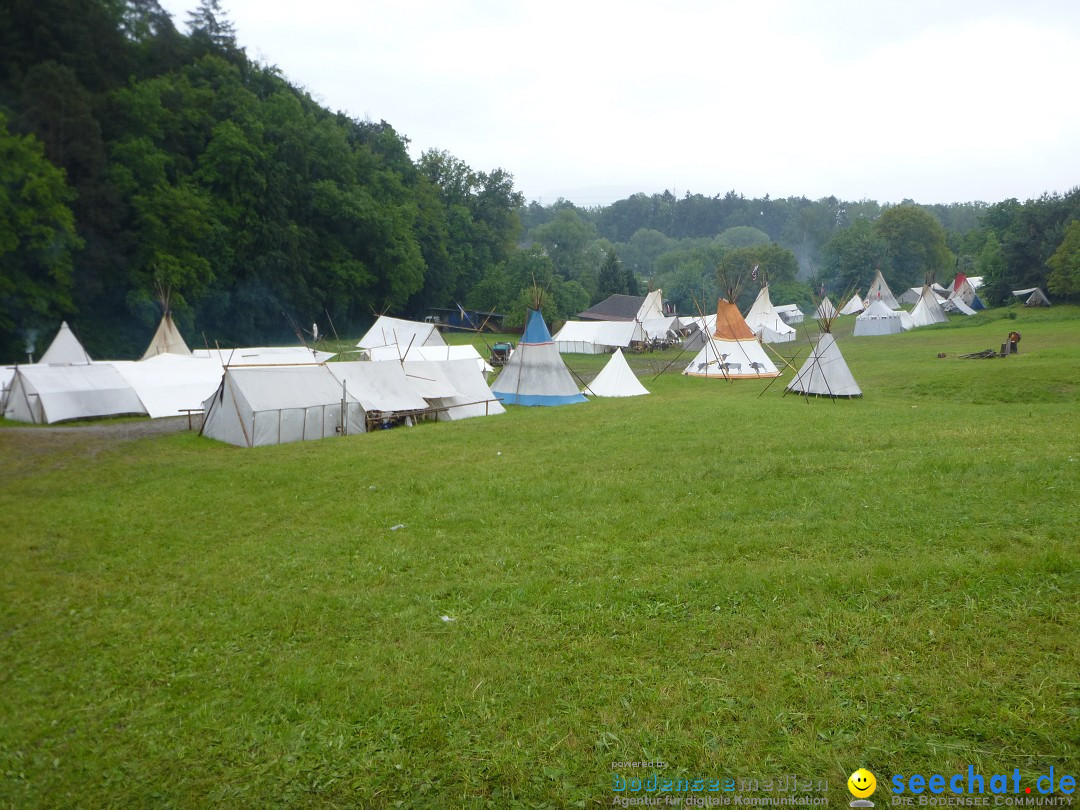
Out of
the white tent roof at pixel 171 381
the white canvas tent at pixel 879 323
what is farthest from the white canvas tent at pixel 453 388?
the white canvas tent at pixel 879 323

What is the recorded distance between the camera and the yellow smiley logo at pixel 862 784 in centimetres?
349

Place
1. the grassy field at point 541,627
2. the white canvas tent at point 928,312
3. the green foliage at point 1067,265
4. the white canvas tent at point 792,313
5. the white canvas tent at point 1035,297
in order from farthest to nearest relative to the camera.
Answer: the white canvas tent at point 792,313 → the white canvas tent at point 928,312 → the white canvas tent at point 1035,297 → the green foliage at point 1067,265 → the grassy field at point 541,627

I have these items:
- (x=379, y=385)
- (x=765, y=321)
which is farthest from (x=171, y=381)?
(x=765, y=321)

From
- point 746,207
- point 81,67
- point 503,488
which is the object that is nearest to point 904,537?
point 503,488

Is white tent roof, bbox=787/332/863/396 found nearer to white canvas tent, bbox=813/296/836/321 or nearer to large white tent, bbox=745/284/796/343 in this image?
white canvas tent, bbox=813/296/836/321

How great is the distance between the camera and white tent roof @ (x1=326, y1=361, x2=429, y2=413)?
59.5 ft

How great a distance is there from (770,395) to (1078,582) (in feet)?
53.5

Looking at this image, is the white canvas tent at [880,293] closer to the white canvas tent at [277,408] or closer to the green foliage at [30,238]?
the white canvas tent at [277,408]

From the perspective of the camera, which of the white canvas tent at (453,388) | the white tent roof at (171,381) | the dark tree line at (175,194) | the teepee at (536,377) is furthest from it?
the dark tree line at (175,194)

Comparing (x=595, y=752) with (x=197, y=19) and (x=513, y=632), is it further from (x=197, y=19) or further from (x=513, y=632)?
(x=197, y=19)

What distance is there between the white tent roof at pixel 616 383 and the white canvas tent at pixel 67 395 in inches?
543

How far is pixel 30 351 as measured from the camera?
27.6 m

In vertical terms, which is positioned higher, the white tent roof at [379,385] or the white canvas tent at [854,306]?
the white canvas tent at [854,306]

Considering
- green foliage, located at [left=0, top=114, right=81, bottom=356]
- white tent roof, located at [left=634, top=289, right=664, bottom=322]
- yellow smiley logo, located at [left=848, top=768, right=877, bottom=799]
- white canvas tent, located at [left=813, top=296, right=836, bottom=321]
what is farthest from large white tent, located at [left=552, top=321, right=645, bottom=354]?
yellow smiley logo, located at [left=848, top=768, right=877, bottom=799]
